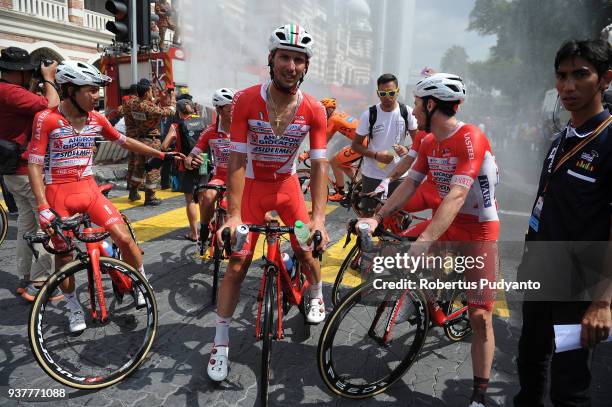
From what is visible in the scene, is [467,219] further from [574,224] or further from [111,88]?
[111,88]

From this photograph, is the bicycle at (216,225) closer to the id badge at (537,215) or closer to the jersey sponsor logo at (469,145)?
the jersey sponsor logo at (469,145)

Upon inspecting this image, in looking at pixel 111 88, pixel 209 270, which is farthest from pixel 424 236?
pixel 111 88

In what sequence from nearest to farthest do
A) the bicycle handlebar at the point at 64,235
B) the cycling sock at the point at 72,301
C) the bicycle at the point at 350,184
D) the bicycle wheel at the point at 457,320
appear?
the bicycle handlebar at the point at 64,235 → the bicycle wheel at the point at 457,320 → the cycling sock at the point at 72,301 → the bicycle at the point at 350,184

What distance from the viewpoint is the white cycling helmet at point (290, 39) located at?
318 centimetres

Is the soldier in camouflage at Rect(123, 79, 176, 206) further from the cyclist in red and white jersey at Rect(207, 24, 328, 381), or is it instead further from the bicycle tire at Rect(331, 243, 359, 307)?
the cyclist in red and white jersey at Rect(207, 24, 328, 381)

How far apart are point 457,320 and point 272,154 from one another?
86.2 inches

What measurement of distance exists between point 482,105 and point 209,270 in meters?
68.5

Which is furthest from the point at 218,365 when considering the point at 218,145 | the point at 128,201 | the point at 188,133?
the point at 128,201

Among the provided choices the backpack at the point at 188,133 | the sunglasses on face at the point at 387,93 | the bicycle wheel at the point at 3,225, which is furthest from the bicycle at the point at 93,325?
the backpack at the point at 188,133

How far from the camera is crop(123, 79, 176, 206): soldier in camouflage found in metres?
8.84

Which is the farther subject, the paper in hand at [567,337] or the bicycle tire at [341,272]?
the bicycle tire at [341,272]

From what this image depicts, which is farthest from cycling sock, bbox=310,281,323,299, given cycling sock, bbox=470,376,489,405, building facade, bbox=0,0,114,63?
building facade, bbox=0,0,114,63

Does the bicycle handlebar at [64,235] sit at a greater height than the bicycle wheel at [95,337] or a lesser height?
greater

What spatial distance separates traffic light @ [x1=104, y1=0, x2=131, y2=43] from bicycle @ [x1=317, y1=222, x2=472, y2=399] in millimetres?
8159
